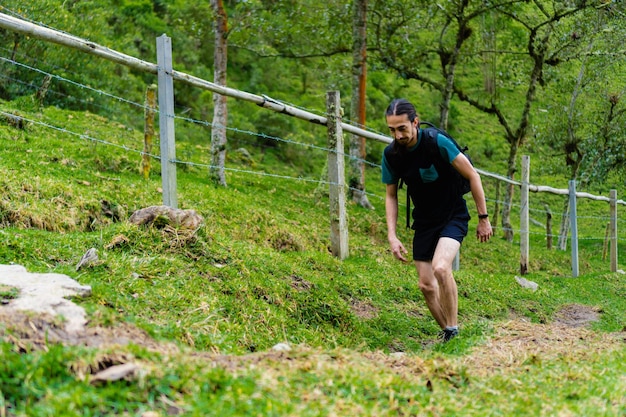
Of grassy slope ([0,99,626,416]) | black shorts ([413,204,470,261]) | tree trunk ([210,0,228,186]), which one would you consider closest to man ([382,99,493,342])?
black shorts ([413,204,470,261])

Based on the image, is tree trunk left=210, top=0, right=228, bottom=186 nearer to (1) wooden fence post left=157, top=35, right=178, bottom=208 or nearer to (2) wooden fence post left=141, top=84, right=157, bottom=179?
(2) wooden fence post left=141, top=84, right=157, bottom=179

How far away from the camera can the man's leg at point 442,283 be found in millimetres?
5406

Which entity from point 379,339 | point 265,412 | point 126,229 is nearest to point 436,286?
point 379,339

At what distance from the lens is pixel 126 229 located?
5547mm

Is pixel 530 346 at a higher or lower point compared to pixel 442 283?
lower

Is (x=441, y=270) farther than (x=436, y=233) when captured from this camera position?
No

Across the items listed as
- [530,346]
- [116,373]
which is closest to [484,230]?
[530,346]

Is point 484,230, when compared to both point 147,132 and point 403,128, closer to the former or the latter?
point 403,128

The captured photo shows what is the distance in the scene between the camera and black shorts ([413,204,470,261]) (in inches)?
220

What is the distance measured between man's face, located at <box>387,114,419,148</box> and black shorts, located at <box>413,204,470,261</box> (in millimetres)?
830

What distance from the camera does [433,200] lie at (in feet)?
18.6

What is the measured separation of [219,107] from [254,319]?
281 inches

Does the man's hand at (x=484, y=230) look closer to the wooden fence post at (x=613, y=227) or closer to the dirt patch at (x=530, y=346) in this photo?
the dirt patch at (x=530, y=346)

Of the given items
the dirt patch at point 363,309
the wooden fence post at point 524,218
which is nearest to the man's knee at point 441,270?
the dirt patch at point 363,309
